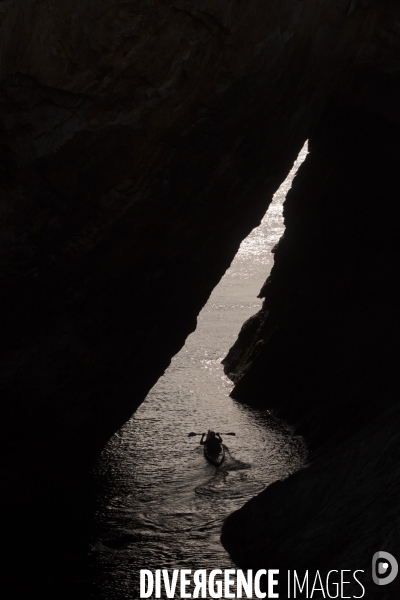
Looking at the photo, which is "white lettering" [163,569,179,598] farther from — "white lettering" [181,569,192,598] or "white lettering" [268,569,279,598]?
"white lettering" [268,569,279,598]

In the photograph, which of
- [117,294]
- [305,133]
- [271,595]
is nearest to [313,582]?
[271,595]

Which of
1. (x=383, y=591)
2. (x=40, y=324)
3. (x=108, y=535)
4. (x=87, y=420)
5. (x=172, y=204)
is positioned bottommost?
(x=383, y=591)

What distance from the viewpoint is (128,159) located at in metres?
15.8

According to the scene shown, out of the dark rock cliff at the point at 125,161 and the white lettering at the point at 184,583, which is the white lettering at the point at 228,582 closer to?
the white lettering at the point at 184,583

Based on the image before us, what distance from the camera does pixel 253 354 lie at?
101 feet

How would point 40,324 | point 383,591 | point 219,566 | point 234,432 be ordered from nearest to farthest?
point 383,591 < point 219,566 < point 40,324 < point 234,432

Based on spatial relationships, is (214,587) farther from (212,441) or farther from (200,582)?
(212,441)

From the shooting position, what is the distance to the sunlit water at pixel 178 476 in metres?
16.4

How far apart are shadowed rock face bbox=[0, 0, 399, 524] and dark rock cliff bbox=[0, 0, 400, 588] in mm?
38

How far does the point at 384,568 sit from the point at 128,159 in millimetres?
9633

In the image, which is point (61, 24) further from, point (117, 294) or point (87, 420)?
point (87, 420)

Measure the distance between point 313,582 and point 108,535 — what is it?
244 inches

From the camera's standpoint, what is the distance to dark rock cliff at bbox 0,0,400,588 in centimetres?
1491

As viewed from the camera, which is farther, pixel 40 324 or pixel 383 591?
pixel 40 324
